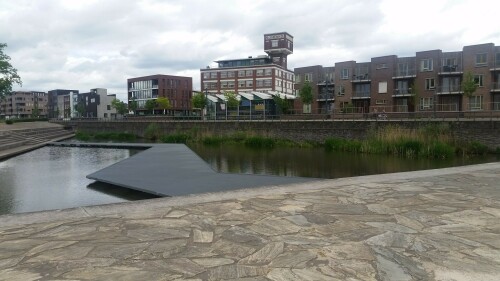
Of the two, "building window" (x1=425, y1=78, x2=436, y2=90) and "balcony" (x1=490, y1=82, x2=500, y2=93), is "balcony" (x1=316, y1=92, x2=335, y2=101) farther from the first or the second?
"balcony" (x1=490, y1=82, x2=500, y2=93)

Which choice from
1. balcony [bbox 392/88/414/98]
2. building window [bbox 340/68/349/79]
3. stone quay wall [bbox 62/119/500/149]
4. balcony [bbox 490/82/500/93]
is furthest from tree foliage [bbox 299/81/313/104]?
balcony [bbox 490/82/500/93]

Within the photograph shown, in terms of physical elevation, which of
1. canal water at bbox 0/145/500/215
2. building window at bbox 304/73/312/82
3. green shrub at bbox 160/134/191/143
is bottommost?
canal water at bbox 0/145/500/215

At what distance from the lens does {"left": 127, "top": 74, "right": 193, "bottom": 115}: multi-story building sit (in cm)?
9119

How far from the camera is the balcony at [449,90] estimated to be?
47.0 metres

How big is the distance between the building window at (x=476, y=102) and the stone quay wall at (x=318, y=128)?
2154 centimetres

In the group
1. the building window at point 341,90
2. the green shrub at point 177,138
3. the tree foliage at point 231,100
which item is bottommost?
the green shrub at point 177,138

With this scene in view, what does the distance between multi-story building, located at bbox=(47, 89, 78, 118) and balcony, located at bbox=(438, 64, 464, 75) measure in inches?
4178

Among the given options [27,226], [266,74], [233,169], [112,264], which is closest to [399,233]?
[112,264]

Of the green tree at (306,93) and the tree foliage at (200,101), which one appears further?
the tree foliage at (200,101)

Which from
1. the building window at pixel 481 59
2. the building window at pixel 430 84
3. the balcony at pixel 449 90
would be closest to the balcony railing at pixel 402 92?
the building window at pixel 430 84

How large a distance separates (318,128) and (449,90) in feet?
78.3

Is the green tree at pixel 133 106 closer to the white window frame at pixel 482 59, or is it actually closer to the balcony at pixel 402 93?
the balcony at pixel 402 93

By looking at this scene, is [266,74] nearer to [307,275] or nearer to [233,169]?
[233,169]

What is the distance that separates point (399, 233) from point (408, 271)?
133 cm
